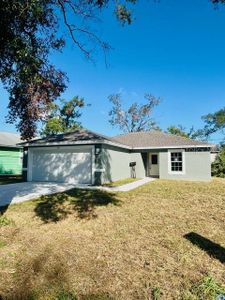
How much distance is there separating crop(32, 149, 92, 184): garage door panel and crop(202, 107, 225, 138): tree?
34.5m

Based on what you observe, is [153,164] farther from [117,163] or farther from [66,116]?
[66,116]

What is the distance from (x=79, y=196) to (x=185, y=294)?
764 cm

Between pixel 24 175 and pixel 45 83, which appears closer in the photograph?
pixel 45 83

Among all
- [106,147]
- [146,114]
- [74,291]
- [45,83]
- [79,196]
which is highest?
[146,114]

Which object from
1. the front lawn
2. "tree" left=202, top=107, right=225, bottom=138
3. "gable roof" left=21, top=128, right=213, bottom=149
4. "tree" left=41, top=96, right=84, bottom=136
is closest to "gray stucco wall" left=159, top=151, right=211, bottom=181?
"gable roof" left=21, top=128, right=213, bottom=149

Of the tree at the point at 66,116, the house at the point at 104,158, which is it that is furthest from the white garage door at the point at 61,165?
the tree at the point at 66,116

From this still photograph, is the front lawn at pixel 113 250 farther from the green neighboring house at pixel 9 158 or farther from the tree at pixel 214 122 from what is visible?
the tree at pixel 214 122

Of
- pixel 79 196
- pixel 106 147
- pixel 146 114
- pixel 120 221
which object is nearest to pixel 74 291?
pixel 120 221

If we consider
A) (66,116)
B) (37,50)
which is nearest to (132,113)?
(66,116)

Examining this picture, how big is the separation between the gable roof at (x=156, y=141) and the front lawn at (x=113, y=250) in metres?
9.07

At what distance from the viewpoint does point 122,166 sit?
61.9 ft

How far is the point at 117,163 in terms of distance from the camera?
1792 cm

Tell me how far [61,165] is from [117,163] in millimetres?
4066

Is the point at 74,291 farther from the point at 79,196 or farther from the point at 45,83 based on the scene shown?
the point at 79,196
